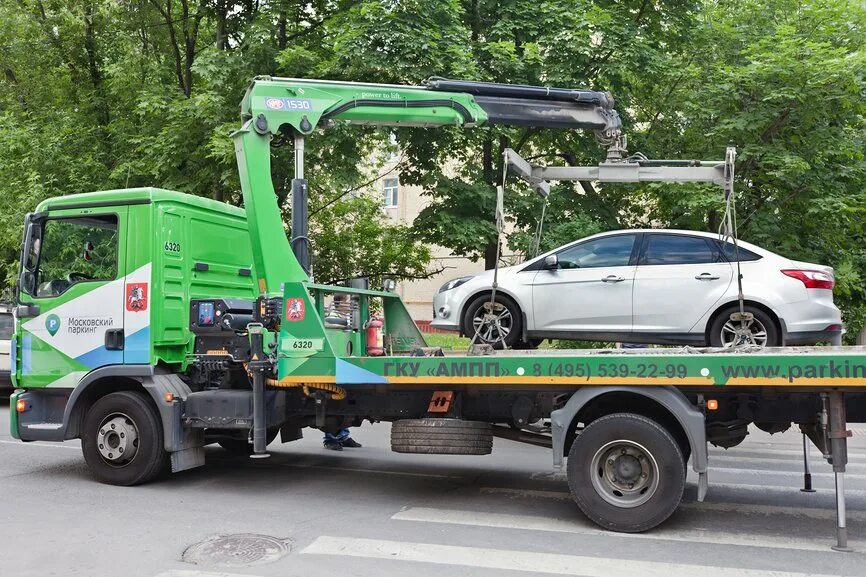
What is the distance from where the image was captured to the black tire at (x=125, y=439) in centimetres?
730

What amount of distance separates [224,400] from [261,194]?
1.94 meters

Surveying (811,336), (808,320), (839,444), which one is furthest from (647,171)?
(839,444)

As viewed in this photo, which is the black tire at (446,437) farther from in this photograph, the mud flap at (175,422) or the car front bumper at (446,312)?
the car front bumper at (446,312)

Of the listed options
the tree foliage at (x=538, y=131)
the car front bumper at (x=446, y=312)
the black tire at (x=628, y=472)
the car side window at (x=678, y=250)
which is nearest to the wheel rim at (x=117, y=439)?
the car front bumper at (x=446, y=312)

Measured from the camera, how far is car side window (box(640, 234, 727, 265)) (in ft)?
27.0

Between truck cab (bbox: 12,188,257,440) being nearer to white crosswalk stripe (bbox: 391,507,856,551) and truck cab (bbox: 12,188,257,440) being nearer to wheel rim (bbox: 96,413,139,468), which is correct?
wheel rim (bbox: 96,413,139,468)

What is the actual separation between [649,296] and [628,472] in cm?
290

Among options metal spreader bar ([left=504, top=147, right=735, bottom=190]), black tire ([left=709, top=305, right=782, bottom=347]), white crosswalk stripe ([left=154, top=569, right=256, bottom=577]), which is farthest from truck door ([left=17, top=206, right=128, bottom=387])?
black tire ([left=709, top=305, right=782, bottom=347])

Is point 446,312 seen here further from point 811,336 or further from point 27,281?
point 27,281

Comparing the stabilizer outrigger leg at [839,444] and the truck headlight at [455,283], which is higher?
the truck headlight at [455,283]

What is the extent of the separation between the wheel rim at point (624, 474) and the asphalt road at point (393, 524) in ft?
0.92

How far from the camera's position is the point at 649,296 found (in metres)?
8.26

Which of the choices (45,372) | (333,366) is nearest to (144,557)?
(333,366)

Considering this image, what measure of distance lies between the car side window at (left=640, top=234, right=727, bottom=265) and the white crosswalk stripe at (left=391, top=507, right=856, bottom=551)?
10.7ft
